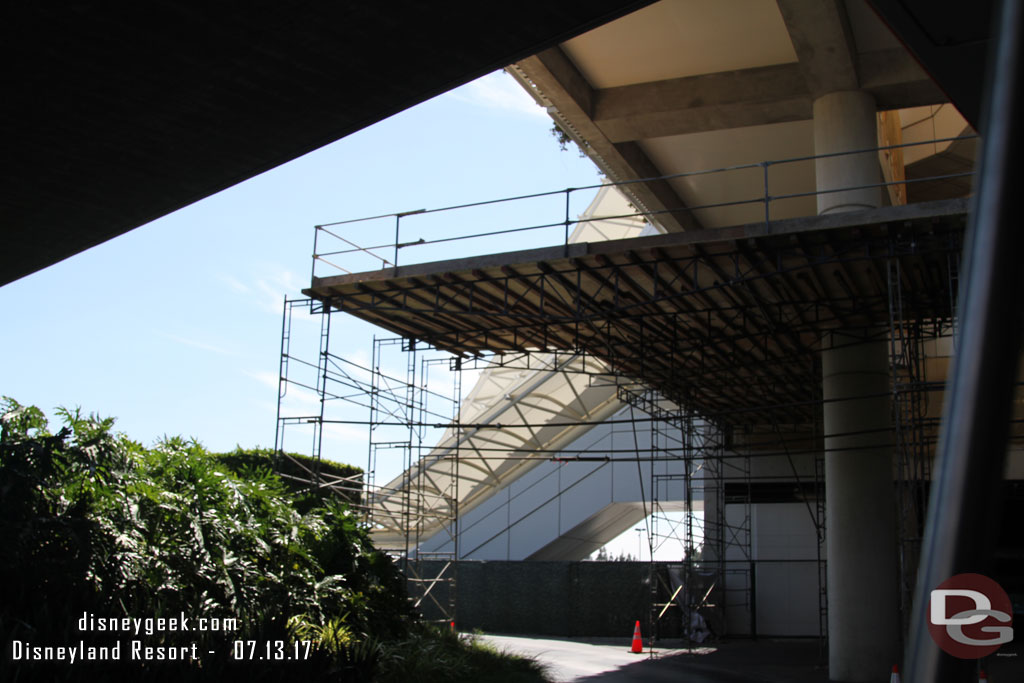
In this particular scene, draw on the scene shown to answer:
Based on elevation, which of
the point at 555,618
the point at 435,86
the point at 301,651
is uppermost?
the point at 435,86

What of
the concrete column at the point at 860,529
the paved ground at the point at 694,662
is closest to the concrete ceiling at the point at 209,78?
the paved ground at the point at 694,662

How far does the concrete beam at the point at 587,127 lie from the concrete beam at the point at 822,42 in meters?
3.41

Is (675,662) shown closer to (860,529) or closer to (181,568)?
(860,529)

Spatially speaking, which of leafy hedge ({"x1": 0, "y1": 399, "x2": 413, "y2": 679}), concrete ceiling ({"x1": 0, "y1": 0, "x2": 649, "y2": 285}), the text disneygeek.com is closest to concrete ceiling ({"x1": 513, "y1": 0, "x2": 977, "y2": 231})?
leafy hedge ({"x1": 0, "y1": 399, "x2": 413, "y2": 679})

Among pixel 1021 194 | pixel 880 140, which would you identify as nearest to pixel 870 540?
pixel 880 140

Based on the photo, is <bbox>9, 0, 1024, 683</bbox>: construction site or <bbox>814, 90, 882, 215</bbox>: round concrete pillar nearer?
<bbox>9, 0, 1024, 683</bbox>: construction site

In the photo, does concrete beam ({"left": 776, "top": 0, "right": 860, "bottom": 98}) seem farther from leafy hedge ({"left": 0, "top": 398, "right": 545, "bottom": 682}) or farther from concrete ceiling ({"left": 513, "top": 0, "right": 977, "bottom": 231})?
leafy hedge ({"left": 0, "top": 398, "right": 545, "bottom": 682})

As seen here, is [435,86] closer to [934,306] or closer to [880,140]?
[934,306]

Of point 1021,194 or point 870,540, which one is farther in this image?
point 870,540

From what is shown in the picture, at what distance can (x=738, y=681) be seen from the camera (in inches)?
691

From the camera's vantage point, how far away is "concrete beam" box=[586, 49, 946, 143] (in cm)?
1659

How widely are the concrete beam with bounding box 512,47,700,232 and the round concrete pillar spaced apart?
269 centimetres

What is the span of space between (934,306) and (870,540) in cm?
480

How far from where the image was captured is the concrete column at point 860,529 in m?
17.1
